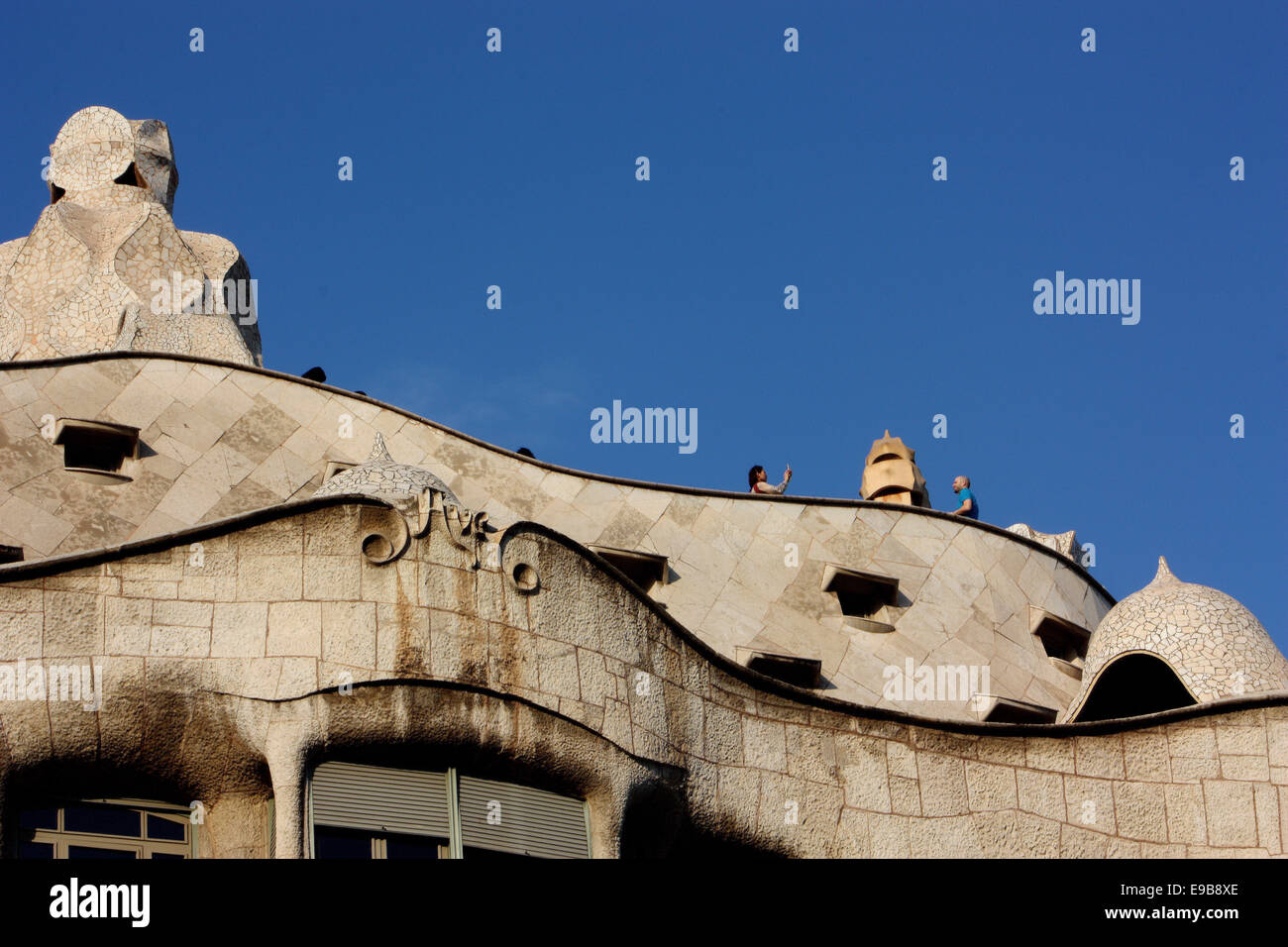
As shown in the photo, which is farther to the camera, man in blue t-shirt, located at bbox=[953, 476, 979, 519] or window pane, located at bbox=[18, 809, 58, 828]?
man in blue t-shirt, located at bbox=[953, 476, 979, 519]

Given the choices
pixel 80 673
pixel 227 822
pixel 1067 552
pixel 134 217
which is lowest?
pixel 227 822

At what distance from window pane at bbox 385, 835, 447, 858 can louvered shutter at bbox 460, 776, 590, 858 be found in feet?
0.72

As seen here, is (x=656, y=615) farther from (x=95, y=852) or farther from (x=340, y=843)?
(x=95, y=852)

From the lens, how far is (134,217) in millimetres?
26453

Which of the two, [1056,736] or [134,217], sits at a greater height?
[134,217]

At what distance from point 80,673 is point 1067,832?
789 centimetres

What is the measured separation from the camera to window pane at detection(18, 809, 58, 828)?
14.3m

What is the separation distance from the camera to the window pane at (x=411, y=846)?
14.4 metres

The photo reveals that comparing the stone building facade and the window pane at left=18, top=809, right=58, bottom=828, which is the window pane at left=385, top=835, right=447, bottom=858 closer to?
the stone building facade


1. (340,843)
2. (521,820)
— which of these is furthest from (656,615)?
(340,843)

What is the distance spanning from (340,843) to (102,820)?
169cm

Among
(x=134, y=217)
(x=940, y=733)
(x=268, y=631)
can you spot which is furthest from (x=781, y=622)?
(x=134, y=217)

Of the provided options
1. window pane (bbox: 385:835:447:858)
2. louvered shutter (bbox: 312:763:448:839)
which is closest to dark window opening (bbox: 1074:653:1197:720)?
louvered shutter (bbox: 312:763:448:839)
